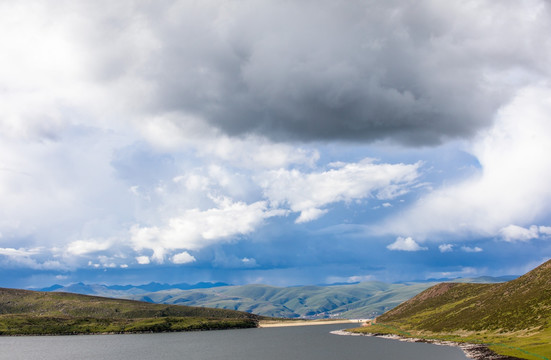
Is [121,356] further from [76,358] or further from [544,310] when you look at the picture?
[544,310]

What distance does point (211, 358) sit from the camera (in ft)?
595

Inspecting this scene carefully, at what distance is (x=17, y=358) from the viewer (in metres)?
194

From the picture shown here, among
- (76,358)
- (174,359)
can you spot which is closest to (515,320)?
(174,359)

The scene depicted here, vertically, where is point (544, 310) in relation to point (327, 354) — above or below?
above

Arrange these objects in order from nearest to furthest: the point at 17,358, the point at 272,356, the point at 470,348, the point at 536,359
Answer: the point at 536,359, the point at 470,348, the point at 272,356, the point at 17,358

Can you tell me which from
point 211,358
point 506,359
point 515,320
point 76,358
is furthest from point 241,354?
point 515,320

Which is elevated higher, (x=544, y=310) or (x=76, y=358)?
(x=544, y=310)

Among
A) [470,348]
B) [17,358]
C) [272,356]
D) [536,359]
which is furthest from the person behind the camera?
[17,358]

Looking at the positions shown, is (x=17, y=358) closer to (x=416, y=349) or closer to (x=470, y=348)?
(x=416, y=349)

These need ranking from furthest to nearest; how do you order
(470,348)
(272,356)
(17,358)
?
(17,358) < (272,356) < (470,348)

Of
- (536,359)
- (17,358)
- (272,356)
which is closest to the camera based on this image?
(536,359)

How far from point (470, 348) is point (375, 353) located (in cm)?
3792

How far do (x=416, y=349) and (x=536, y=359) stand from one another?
2842 inches

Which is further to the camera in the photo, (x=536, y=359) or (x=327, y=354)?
(x=327, y=354)
